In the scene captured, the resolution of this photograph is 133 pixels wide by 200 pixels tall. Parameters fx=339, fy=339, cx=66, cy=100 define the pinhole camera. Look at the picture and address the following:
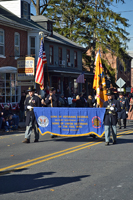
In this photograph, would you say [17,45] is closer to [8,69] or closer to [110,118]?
[8,69]

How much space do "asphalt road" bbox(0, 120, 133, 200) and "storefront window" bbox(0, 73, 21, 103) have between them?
13615mm

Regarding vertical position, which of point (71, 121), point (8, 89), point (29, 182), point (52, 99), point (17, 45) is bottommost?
point (29, 182)

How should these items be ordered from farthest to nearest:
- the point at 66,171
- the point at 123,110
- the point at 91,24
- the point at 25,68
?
the point at 91,24 → the point at 25,68 → the point at 123,110 → the point at 66,171

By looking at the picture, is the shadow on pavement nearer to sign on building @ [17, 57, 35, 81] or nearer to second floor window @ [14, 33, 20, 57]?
sign on building @ [17, 57, 35, 81]

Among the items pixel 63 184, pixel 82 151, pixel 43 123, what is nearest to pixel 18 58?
pixel 43 123

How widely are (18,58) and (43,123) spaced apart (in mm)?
13252

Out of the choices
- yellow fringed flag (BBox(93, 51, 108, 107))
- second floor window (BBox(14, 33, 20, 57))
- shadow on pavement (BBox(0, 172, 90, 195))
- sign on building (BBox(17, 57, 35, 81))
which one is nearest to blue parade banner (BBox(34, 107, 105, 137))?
yellow fringed flag (BBox(93, 51, 108, 107))

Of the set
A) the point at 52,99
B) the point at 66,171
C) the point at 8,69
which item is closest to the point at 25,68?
the point at 8,69

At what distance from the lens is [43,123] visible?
12734 mm

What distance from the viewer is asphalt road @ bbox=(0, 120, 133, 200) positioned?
597cm

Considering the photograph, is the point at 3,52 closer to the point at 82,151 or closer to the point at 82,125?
the point at 82,125

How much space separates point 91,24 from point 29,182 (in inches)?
1404

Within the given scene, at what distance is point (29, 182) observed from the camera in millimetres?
6711

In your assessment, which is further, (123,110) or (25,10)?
(25,10)
